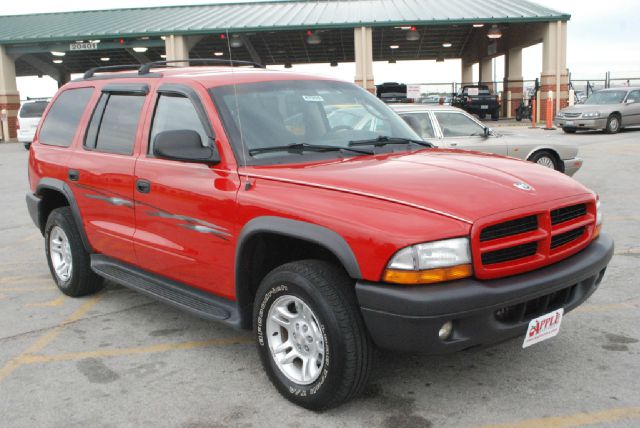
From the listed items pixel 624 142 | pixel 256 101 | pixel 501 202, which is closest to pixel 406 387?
pixel 501 202

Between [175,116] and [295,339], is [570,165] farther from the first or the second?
[295,339]

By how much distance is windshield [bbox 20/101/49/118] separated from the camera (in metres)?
24.3

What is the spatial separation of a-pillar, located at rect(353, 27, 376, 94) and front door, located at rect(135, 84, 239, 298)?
84.4 ft

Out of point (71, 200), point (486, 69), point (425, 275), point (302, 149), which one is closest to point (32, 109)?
point (71, 200)

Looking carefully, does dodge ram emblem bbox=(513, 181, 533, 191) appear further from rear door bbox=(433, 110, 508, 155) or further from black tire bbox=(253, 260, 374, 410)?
rear door bbox=(433, 110, 508, 155)

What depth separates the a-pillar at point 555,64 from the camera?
2895 cm

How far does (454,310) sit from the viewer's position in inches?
117

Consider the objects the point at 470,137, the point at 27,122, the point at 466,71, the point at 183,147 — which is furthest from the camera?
the point at 466,71

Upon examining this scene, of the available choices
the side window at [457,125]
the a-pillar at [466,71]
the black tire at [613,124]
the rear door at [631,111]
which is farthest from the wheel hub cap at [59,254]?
the a-pillar at [466,71]

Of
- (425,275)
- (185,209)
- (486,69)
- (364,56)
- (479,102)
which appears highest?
(364,56)

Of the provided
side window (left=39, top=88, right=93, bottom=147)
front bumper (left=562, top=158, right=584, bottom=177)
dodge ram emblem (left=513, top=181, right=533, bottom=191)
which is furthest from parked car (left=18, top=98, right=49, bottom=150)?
dodge ram emblem (left=513, top=181, right=533, bottom=191)

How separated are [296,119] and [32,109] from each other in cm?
2315

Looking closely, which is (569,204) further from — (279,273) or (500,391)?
(279,273)

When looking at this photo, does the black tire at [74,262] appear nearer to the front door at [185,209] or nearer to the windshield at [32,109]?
the front door at [185,209]
